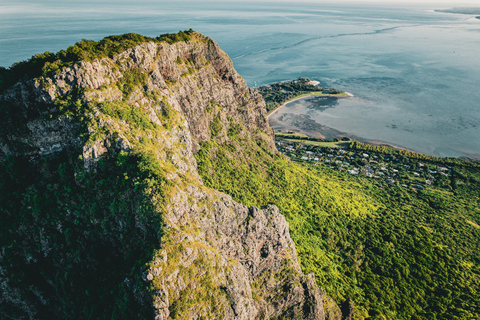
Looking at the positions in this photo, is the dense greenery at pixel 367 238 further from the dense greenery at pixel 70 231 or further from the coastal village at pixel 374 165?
the coastal village at pixel 374 165

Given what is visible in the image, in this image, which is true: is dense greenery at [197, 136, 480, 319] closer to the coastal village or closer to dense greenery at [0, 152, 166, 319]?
dense greenery at [0, 152, 166, 319]

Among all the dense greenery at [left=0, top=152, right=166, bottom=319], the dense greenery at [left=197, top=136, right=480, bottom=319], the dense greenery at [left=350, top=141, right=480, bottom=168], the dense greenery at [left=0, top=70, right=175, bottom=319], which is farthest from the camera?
the dense greenery at [left=350, top=141, right=480, bottom=168]

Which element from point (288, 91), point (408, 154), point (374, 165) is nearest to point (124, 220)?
point (374, 165)

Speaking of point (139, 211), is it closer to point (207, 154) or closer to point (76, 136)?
point (76, 136)

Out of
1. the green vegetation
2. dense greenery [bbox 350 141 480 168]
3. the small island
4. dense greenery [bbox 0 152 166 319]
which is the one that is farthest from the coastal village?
dense greenery [bbox 0 152 166 319]

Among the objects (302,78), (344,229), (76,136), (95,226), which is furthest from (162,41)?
(302,78)

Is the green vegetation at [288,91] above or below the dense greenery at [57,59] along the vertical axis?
below

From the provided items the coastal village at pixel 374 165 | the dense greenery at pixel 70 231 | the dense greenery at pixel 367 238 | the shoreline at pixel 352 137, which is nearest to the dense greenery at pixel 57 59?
the dense greenery at pixel 70 231
